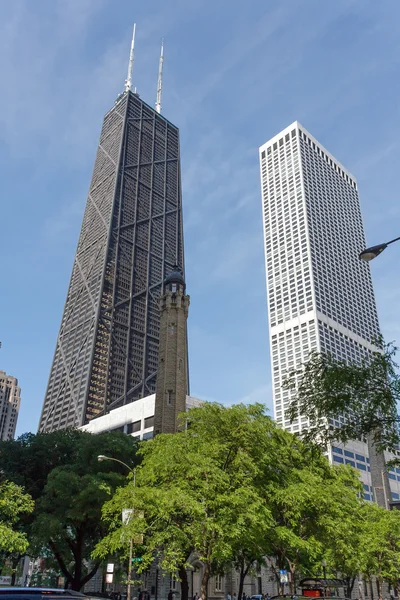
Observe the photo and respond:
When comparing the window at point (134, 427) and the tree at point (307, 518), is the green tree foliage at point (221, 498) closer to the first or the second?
the tree at point (307, 518)

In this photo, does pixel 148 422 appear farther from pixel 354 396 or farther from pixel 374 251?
pixel 374 251

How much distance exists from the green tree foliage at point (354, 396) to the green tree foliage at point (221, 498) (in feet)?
6.53

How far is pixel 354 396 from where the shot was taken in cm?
2225

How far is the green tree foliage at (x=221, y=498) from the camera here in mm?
30484

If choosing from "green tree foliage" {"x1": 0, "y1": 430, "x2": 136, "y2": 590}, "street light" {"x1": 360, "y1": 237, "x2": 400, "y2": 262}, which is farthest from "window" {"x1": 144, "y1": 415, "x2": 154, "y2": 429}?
"street light" {"x1": 360, "y1": 237, "x2": 400, "y2": 262}

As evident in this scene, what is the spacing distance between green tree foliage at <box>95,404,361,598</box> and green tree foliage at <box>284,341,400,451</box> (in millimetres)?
1989

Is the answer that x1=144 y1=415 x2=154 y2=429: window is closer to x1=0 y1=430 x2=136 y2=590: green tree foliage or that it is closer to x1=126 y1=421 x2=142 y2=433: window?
x1=126 y1=421 x2=142 y2=433: window

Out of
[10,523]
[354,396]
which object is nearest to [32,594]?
[354,396]

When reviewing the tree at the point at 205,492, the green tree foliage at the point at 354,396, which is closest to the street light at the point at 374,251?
the green tree foliage at the point at 354,396

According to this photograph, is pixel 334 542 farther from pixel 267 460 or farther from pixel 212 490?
pixel 212 490

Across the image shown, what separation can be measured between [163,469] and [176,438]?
3.43 metres

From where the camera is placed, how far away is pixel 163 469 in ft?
114

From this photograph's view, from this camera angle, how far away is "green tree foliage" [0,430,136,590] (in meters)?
42.9

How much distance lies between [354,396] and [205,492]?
13614mm
